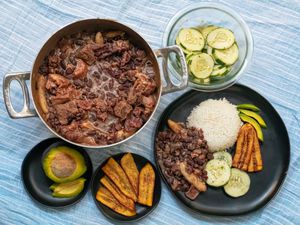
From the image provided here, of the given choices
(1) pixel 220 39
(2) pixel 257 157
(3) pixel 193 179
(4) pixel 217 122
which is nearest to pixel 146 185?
(3) pixel 193 179

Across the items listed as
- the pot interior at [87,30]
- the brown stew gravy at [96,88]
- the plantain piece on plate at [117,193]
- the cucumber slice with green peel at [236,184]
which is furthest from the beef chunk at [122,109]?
the cucumber slice with green peel at [236,184]

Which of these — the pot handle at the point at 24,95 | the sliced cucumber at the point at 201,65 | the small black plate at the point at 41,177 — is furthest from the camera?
the small black plate at the point at 41,177

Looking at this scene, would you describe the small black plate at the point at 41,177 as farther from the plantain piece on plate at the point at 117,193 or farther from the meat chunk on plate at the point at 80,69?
the meat chunk on plate at the point at 80,69

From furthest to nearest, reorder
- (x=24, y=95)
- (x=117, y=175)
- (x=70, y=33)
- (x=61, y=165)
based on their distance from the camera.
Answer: (x=117, y=175), (x=61, y=165), (x=70, y=33), (x=24, y=95)

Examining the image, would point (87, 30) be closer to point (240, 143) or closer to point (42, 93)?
point (42, 93)

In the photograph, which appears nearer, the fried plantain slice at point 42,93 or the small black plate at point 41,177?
the fried plantain slice at point 42,93

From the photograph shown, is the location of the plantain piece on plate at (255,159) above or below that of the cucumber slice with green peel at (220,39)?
below
